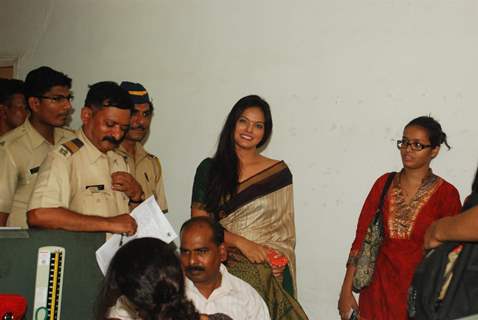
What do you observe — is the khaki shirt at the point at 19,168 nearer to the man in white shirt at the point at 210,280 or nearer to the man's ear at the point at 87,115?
the man's ear at the point at 87,115

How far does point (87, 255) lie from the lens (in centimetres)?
273

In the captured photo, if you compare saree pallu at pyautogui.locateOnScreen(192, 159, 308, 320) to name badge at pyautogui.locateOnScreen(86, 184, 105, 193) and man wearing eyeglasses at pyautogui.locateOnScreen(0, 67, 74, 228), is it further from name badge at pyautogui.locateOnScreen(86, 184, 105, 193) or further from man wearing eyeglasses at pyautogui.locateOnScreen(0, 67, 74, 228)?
man wearing eyeglasses at pyautogui.locateOnScreen(0, 67, 74, 228)

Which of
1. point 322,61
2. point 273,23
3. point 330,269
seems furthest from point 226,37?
point 330,269

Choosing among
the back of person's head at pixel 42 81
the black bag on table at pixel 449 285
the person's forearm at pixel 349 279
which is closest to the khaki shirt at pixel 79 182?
the back of person's head at pixel 42 81

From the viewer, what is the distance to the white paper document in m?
2.70

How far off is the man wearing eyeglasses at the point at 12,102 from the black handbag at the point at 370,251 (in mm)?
2450

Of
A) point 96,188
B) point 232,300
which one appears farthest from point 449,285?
point 96,188

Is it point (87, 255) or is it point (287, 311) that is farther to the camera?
point (287, 311)

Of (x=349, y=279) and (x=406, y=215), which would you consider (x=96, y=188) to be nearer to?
(x=349, y=279)

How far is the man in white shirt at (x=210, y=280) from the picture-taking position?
8.61ft

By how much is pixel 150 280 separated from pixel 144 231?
1.01m

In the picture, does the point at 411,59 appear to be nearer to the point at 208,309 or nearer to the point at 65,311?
the point at 208,309

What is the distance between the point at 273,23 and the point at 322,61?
477mm

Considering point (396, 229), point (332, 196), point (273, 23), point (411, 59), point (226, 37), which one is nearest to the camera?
point (396, 229)
